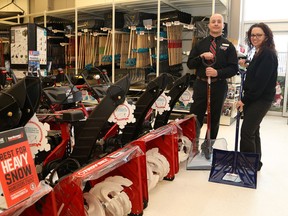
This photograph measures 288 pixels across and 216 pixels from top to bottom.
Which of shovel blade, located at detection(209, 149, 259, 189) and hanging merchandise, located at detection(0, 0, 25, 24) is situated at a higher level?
hanging merchandise, located at detection(0, 0, 25, 24)

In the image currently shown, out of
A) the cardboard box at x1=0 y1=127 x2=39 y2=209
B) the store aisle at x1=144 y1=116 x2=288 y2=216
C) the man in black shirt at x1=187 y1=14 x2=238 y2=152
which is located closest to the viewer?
the cardboard box at x1=0 y1=127 x2=39 y2=209

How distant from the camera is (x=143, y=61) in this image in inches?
252

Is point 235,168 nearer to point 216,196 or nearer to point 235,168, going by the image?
point 235,168

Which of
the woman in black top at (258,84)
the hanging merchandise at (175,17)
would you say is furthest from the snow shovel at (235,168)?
the hanging merchandise at (175,17)

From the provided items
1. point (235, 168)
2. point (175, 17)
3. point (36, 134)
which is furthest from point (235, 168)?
point (175, 17)

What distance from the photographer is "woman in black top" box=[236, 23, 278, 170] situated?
2846 millimetres

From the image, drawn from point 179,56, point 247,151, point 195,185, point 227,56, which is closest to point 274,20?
point 179,56

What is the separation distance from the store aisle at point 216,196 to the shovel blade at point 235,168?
0.26 feet

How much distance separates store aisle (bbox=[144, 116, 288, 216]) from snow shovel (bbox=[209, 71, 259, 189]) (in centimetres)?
8

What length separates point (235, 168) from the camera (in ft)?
9.46

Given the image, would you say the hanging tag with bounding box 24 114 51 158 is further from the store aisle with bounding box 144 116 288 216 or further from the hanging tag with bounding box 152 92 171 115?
the hanging tag with bounding box 152 92 171 115

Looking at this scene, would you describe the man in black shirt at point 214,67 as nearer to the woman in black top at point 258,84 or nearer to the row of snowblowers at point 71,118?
the woman in black top at point 258,84

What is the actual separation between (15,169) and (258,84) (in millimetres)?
2348

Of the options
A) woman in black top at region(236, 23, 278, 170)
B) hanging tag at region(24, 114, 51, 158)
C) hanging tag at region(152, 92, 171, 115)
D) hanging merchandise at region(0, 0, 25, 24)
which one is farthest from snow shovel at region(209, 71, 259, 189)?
hanging merchandise at region(0, 0, 25, 24)
